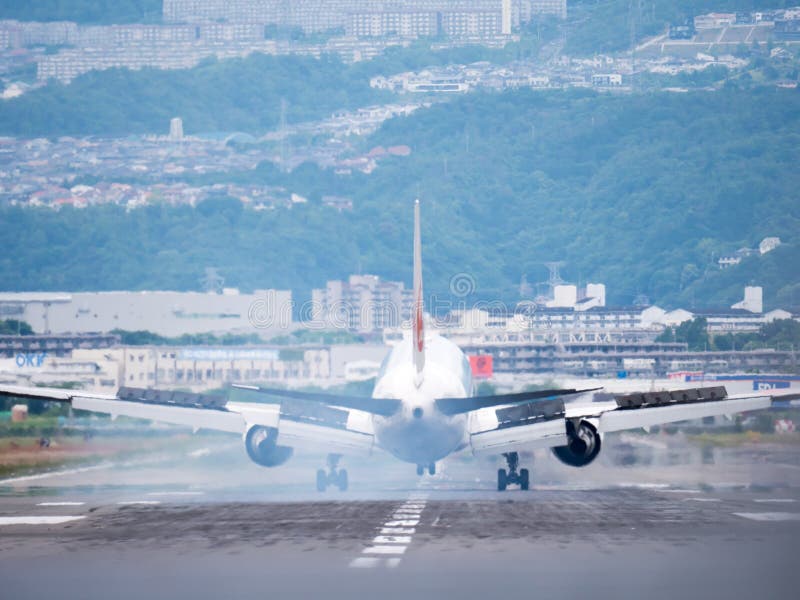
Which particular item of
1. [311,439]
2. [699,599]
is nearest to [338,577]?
[699,599]

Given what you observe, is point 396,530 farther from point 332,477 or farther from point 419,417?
point 332,477

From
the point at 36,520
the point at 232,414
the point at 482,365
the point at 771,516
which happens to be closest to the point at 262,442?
the point at 232,414

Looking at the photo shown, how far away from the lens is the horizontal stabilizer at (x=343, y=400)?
45044mm

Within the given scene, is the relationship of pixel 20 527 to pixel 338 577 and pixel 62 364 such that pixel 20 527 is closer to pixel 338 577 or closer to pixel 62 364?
pixel 338 577

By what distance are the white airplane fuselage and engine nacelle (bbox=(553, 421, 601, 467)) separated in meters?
3.22

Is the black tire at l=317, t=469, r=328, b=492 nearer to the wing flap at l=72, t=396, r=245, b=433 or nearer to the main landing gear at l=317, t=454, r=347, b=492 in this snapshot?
the main landing gear at l=317, t=454, r=347, b=492

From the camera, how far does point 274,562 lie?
2967cm

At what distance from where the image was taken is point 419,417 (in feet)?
169

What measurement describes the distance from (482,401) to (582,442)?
5.72m

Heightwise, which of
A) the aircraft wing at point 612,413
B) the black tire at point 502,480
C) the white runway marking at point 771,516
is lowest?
the white runway marking at point 771,516

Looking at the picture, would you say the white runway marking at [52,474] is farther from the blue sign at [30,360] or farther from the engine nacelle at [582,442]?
the blue sign at [30,360]

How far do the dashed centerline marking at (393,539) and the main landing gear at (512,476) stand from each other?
10.6 metres

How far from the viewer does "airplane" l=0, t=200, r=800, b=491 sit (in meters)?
51.8

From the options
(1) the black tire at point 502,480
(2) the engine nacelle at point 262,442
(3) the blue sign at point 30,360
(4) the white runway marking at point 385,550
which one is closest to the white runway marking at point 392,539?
(4) the white runway marking at point 385,550
